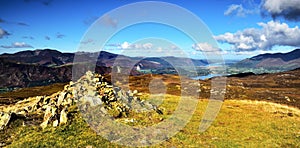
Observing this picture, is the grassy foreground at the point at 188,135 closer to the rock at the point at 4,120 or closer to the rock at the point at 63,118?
the rock at the point at 4,120

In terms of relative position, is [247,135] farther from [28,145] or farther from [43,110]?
[43,110]

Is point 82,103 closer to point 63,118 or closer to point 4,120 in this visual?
point 63,118

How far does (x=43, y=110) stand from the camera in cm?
3647

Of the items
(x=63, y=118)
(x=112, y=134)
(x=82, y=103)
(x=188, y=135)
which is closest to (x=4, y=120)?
(x=63, y=118)

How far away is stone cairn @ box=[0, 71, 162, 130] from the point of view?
1220 inches

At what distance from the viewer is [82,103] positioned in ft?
115

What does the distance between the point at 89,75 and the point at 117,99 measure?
30.4ft

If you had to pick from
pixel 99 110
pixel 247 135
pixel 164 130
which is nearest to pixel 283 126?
pixel 247 135

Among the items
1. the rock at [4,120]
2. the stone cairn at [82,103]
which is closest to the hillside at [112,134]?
the stone cairn at [82,103]

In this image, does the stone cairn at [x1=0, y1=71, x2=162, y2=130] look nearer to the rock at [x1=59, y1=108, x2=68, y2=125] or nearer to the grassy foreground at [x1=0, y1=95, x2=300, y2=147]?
the rock at [x1=59, y1=108, x2=68, y2=125]

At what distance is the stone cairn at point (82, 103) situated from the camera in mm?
30997

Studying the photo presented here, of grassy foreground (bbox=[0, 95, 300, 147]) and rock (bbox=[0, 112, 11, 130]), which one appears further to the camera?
rock (bbox=[0, 112, 11, 130])

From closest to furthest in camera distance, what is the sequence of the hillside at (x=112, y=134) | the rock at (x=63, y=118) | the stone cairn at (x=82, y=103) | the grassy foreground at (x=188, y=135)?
the grassy foreground at (x=188, y=135) < the hillside at (x=112, y=134) < the rock at (x=63, y=118) < the stone cairn at (x=82, y=103)

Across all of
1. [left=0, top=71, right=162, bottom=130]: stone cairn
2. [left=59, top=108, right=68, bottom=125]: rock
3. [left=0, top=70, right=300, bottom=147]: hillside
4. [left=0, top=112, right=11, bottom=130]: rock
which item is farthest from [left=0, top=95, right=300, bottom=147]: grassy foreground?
[left=0, top=71, right=162, bottom=130]: stone cairn
